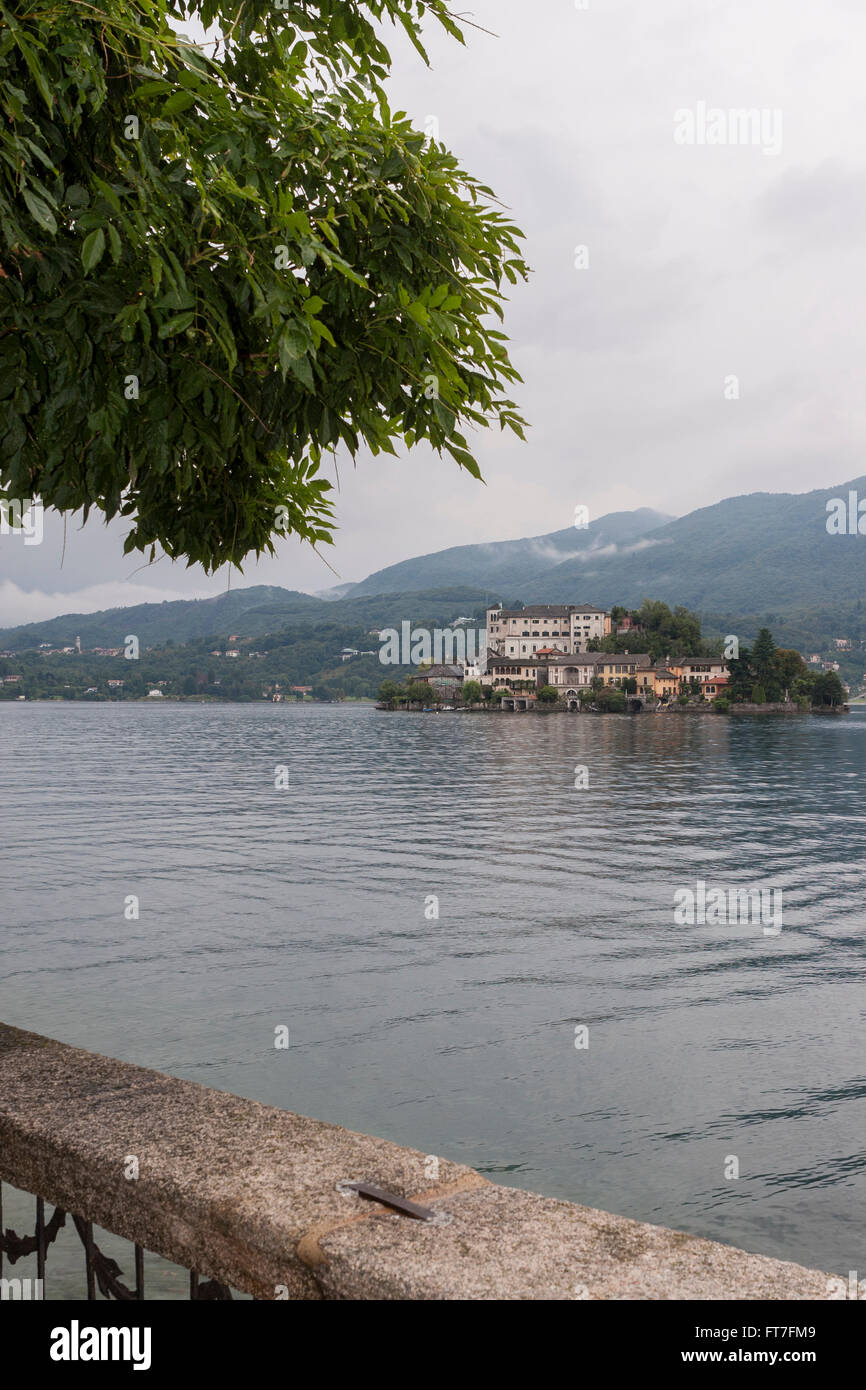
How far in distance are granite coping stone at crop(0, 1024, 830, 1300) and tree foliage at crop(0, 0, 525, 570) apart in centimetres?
234

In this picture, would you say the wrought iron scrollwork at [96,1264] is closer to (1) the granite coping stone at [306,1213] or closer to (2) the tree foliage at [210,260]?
(1) the granite coping stone at [306,1213]

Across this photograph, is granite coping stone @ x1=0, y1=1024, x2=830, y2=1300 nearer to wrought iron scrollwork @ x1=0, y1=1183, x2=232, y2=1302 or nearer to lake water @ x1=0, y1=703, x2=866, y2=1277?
wrought iron scrollwork @ x1=0, y1=1183, x2=232, y2=1302

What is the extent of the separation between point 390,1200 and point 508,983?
86.1 feet

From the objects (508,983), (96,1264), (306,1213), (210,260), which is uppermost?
(210,260)

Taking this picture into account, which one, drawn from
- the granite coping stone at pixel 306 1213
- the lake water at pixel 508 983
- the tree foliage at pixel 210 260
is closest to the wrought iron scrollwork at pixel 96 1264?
the granite coping stone at pixel 306 1213

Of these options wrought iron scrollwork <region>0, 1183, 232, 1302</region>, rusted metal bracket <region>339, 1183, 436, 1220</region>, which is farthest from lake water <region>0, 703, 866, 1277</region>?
rusted metal bracket <region>339, 1183, 436, 1220</region>

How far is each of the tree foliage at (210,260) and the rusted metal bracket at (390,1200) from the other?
256 cm

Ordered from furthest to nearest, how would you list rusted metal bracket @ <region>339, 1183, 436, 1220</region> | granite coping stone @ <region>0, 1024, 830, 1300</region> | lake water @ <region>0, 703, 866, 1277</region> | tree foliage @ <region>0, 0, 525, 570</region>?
lake water @ <region>0, 703, 866, 1277</region>
tree foliage @ <region>0, 0, 525, 570</region>
rusted metal bracket @ <region>339, 1183, 436, 1220</region>
granite coping stone @ <region>0, 1024, 830, 1300</region>

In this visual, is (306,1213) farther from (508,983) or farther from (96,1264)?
(508,983)

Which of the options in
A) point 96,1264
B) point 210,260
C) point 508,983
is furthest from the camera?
point 508,983

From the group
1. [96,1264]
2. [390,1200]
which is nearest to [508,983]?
[96,1264]

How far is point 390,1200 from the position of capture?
309 centimetres

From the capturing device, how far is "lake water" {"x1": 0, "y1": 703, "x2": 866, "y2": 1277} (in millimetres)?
18297

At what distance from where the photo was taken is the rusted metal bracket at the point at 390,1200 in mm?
3045
